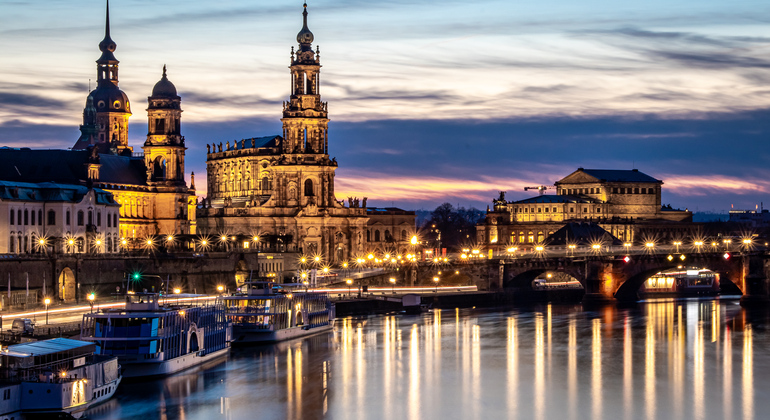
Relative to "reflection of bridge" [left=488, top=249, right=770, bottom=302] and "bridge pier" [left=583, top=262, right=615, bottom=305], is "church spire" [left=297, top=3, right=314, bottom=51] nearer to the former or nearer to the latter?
"reflection of bridge" [left=488, top=249, right=770, bottom=302]

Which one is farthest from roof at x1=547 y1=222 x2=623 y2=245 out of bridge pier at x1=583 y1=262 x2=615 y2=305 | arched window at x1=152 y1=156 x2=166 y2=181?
arched window at x1=152 y1=156 x2=166 y2=181

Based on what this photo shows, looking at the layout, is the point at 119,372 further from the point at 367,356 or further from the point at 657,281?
the point at 657,281

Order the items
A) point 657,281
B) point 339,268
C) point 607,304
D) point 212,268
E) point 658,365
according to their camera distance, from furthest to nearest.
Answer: point 657,281, point 339,268, point 607,304, point 212,268, point 658,365

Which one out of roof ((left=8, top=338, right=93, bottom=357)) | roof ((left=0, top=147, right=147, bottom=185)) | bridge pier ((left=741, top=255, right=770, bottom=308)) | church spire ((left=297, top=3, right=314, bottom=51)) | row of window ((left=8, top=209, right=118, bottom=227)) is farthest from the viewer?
church spire ((left=297, top=3, right=314, bottom=51))

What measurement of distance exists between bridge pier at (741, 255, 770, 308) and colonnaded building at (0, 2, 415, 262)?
53.1 meters

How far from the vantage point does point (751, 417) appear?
6300 cm

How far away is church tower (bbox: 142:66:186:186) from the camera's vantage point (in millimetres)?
150625

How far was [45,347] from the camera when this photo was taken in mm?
59750

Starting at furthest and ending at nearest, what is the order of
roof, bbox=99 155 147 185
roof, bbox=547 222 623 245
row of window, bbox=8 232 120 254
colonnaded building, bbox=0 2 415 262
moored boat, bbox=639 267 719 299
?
roof, bbox=547 222 623 245, moored boat, bbox=639 267 719 299, roof, bbox=99 155 147 185, colonnaded building, bbox=0 2 415 262, row of window, bbox=8 232 120 254

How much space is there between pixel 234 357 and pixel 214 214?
80940mm

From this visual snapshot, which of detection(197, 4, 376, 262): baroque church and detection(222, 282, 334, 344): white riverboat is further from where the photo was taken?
→ detection(197, 4, 376, 262): baroque church

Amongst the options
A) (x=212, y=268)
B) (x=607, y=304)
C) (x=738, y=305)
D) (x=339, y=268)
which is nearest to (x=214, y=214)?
(x=339, y=268)

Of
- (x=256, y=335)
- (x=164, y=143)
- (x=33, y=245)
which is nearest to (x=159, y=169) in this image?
(x=164, y=143)

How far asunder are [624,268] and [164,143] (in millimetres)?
58121
